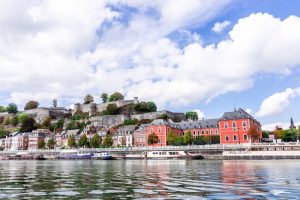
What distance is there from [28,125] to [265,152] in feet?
389

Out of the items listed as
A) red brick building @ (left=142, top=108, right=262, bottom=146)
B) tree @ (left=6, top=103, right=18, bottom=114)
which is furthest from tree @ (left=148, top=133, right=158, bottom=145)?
tree @ (left=6, top=103, right=18, bottom=114)

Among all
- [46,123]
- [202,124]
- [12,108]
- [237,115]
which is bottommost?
[202,124]

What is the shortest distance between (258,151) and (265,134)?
2117 inches

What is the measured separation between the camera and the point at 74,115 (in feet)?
533

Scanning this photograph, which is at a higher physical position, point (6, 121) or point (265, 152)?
point (6, 121)

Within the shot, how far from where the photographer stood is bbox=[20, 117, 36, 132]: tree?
156 meters

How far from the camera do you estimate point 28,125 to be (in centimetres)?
15762

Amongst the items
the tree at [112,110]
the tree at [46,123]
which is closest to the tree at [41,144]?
the tree at [112,110]

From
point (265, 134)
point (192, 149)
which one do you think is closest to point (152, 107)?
point (265, 134)

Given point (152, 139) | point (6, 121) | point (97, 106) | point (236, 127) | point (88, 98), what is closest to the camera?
point (236, 127)

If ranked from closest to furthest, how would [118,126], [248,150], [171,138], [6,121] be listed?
[248,150], [171,138], [118,126], [6,121]

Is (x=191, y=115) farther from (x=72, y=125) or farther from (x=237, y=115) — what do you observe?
(x=237, y=115)

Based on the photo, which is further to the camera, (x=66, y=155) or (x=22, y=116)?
(x=22, y=116)

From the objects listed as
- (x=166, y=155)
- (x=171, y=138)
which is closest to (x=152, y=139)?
(x=171, y=138)
